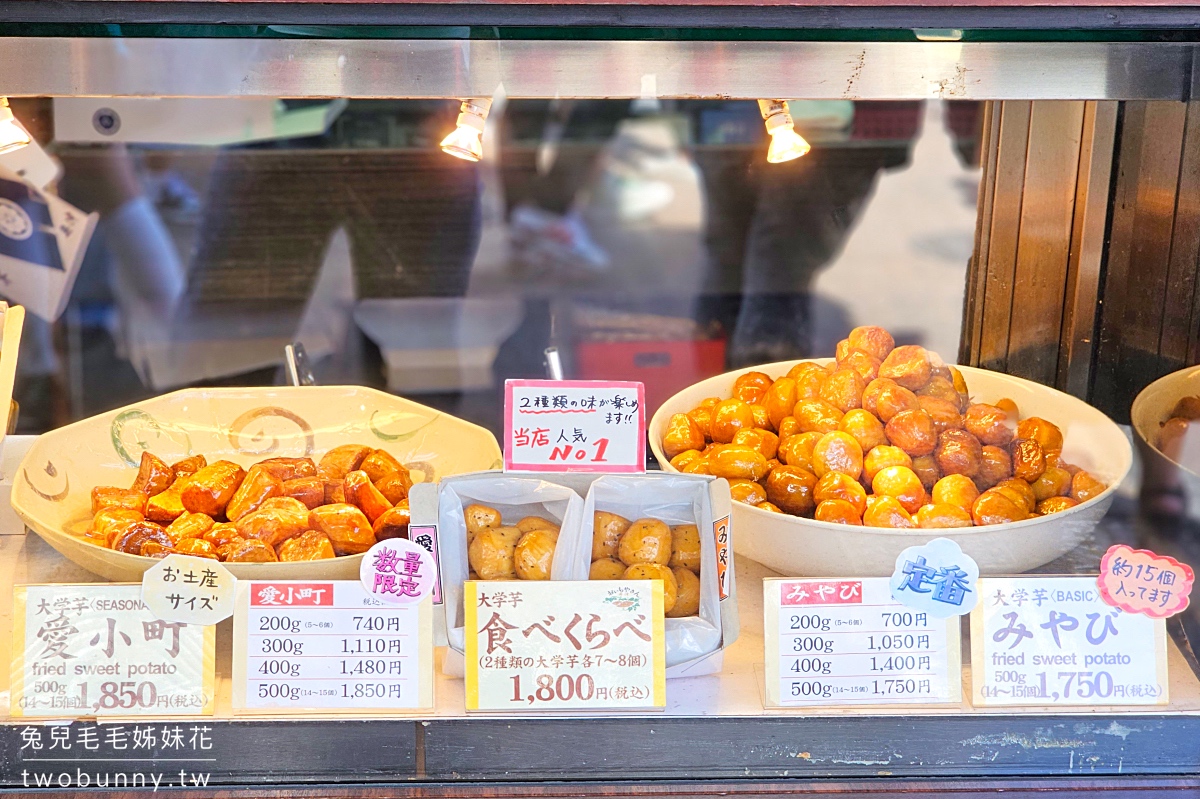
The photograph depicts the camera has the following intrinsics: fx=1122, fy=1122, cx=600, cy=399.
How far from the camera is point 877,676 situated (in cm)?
103

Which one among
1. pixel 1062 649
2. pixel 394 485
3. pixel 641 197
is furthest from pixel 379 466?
pixel 641 197

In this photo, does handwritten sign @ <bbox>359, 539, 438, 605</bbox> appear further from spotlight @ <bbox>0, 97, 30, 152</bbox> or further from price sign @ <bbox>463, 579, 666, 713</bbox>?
spotlight @ <bbox>0, 97, 30, 152</bbox>

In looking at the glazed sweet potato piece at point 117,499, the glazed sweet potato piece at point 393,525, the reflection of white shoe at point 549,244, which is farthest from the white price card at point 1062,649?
the reflection of white shoe at point 549,244

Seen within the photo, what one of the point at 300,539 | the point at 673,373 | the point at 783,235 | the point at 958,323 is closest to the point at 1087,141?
the point at 958,323

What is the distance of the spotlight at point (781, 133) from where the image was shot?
104cm

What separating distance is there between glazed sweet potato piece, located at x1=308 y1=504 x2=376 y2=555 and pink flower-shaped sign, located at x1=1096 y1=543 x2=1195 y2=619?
0.70 meters

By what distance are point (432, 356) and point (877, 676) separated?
214 cm

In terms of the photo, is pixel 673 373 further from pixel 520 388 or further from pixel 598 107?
pixel 598 107

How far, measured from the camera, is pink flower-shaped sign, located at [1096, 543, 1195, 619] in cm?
104

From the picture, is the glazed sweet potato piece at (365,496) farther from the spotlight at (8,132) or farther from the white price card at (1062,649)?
the white price card at (1062,649)

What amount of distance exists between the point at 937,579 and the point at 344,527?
0.58 metres

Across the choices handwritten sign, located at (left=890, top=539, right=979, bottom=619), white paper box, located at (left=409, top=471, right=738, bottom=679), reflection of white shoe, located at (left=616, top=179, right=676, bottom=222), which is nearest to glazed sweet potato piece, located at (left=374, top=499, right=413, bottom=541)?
white paper box, located at (left=409, top=471, right=738, bottom=679)

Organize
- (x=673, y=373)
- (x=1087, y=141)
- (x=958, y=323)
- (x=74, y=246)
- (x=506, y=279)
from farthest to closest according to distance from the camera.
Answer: (x=506, y=279) < (x=74, y=246) < (x=673, y=373) < (x=958, y=323) < (x=1087, y=141)

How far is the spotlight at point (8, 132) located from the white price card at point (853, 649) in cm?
80
